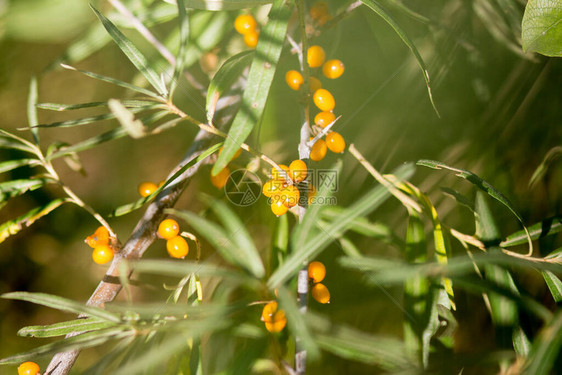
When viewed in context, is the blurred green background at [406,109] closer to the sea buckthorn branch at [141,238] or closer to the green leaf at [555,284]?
the sea buckthorn branch at [141,238]

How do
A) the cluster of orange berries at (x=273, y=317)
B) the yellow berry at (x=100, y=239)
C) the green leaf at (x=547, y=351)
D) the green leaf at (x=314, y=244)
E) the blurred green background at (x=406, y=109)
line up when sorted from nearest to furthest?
the green leaf at (x=547, y=351) < the green leaf at (x=314, y=244) < the cluster of orange berries at (x=273, y=317) < the yellow berry at (x=100, y=239) < the blurred green background at (x=406, y=109)

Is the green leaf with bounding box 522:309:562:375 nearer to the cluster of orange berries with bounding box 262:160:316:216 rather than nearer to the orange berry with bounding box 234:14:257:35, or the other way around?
the cluster of orange berries with bounding box 262:160:316:216

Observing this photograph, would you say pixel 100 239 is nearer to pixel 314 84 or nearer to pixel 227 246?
pixel 227 246

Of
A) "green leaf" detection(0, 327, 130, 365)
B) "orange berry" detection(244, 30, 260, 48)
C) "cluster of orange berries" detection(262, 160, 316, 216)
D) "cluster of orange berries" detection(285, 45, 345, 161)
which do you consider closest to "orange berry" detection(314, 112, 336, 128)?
"cluster of orange berries" detection(285, 45, 345, 161)

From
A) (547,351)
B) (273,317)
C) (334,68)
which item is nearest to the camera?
(547,351)

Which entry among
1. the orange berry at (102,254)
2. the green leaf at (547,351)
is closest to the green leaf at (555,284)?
the green leaf at (547,351)

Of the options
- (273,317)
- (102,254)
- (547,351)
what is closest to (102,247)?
(102,254)

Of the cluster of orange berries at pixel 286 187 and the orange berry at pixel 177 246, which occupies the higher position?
the cluster of orange berries at pixel 286 187
